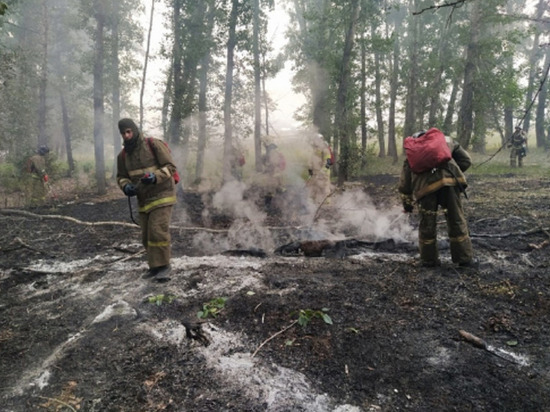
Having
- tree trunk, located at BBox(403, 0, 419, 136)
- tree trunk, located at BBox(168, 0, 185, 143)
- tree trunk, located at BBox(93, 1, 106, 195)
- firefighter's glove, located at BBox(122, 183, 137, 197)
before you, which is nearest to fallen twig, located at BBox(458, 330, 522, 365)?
firefighter's glove, located at BBox(122, 183, 137, 197)

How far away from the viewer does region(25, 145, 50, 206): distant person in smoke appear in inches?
452

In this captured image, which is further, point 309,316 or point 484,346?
point 309,316

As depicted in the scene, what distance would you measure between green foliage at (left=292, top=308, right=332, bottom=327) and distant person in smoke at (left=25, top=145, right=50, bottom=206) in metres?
11.5

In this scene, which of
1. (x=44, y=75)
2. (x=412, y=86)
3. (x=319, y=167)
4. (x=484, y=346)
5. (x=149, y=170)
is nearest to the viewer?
(x=484, y=346)

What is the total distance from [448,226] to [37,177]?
12814mm

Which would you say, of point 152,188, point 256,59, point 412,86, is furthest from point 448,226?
point 412,86

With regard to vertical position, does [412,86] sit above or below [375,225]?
above

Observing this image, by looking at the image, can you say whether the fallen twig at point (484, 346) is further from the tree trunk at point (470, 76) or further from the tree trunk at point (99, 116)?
the tree trunk at point (99, 116)

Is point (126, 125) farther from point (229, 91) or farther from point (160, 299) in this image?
point (229, 91)

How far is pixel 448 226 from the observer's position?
177 inches

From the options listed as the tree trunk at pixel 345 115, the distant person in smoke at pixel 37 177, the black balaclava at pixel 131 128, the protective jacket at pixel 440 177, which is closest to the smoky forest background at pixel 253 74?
the tree trunk at pixel 345 115

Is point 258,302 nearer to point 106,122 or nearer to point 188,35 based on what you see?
point 188,35

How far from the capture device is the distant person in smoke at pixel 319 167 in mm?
9508

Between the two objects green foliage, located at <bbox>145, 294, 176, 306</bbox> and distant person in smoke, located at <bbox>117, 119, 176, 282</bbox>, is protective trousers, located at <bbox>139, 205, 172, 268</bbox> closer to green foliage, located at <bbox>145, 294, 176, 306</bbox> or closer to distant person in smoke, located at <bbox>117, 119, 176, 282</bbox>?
distant person in smoke, located at <bbox>117, 119, 176, 282</bbox>
